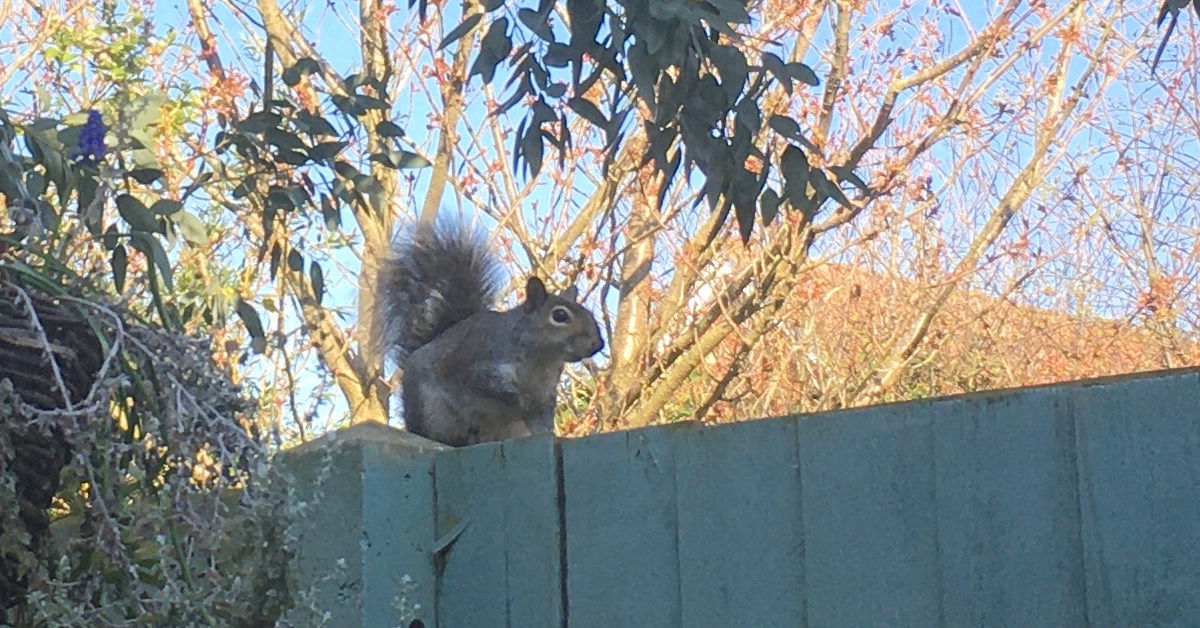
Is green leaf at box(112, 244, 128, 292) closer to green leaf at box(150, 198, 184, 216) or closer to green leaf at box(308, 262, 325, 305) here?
green leaf at box(150, 198, 184, 216)

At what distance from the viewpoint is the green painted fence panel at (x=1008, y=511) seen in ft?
4.13

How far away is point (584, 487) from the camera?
5.64 ft

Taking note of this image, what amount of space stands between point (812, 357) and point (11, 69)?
294 cm

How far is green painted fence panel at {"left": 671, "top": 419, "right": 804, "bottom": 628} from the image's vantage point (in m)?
1.49

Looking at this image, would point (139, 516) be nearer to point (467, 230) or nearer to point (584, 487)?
point (584, 487)

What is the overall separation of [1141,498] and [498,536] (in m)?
0.86

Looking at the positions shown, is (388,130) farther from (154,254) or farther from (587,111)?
(154,254)

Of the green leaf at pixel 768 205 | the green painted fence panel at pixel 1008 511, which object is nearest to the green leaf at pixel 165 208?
the green leaf at pixel 768 205

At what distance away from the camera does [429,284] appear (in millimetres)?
3850

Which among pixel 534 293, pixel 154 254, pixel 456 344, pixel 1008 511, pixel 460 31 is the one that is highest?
pixel 534 293

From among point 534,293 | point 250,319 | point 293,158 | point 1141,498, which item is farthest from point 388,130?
point 534,293

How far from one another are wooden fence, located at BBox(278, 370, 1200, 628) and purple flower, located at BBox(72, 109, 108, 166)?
471mm

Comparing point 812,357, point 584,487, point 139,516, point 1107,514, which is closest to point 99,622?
point 139,516

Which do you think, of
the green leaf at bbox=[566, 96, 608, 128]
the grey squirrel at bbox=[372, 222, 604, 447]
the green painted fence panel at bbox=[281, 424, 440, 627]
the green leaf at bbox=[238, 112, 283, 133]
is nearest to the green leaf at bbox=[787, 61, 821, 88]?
the green leaf at bbox=[566, 96, 608, 128]
